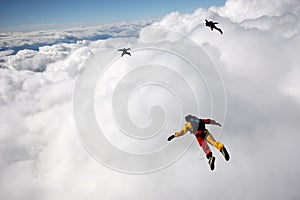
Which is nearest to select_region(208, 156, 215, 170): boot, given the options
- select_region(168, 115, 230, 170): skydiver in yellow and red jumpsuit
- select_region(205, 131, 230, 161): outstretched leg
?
select_region(168, 115, 230, 170): skydiver in yellow and red jumpsuit

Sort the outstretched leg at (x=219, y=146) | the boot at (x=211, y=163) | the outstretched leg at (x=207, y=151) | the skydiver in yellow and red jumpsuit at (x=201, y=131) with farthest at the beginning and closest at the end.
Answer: the skydiver in yellow and red jumpsuit at (x=201, y=131) < the outstretched leg at (x=207, y=151) < the boot at (x=211, y=163) < the outstretched leg at (x=219, y=146)

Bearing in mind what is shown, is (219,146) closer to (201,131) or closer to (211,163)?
(211,163)

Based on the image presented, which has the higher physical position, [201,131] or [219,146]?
[201,131]

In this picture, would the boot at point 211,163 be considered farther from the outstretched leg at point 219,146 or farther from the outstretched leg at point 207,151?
the outstretched leg at point 219,146

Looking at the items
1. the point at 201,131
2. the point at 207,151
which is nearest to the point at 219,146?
the point at 207,151

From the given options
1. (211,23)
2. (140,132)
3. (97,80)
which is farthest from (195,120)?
(140,132)

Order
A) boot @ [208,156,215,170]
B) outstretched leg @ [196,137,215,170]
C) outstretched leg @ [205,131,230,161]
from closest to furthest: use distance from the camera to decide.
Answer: outstretched leg @ [205,131,230,161], boot @ [208,156,215,170], outstretched leg @ [196,137,215,170]

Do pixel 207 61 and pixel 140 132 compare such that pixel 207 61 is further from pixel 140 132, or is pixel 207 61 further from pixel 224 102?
pixel 140 132

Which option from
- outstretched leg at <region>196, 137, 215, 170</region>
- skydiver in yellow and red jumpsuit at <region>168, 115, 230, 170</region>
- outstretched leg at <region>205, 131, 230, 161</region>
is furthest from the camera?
skydiver in yellow and red jumpsuit at <region>168, 115, 230, 170</region>

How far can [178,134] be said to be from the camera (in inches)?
472

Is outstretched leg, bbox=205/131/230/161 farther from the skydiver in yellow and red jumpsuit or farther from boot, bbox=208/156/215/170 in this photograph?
boot, bbox=208/156/215/170

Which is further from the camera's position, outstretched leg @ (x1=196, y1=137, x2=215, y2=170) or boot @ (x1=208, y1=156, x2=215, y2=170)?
outstretched leg @ (x1=196, y1=137, x2=215, y2=170)

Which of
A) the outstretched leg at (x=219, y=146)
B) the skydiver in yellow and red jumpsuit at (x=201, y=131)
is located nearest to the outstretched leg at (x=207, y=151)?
the skydiver in yellow and red jumpsuit at (x=201, y=131)

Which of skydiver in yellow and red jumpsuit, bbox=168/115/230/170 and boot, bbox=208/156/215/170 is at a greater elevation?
skydiver in yellow and red jumpsuit, bbox=168/115/230/170
